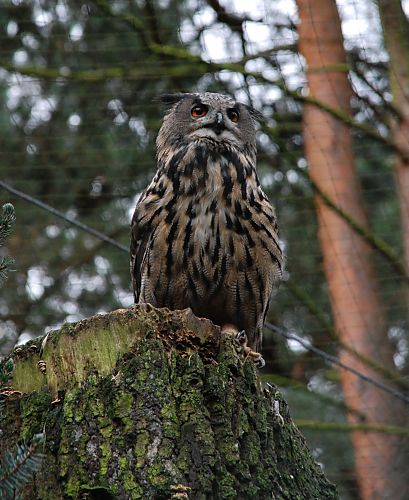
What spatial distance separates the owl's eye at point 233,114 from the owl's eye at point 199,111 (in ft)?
0.35

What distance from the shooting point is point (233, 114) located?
3.87m

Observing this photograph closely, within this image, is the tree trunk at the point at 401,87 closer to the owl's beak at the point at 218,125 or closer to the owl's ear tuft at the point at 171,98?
the owl's ear tuft at the point at 171,98

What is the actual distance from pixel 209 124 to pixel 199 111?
6.0 inches

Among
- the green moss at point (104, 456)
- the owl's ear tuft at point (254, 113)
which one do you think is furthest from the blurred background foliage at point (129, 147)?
the green moss at point (104, 456)

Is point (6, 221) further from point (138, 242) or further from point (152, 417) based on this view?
point (138, 242)

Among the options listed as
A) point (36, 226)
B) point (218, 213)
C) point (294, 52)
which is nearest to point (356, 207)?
point (294, 52)

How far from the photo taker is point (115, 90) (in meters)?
5.50

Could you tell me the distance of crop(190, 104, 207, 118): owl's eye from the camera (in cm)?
382

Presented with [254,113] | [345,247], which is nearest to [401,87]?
[345,247]

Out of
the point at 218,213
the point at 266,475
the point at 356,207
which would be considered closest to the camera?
the point at 266,475

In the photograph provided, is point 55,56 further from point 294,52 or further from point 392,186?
point 392,186

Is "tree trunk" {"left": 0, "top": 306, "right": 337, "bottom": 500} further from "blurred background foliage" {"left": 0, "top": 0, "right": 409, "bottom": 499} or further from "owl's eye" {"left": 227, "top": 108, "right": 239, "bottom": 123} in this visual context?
"blurred background foliage" {"left": 0, "top": 0, "right": 409, "bottom": 499}

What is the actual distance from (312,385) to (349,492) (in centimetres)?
74

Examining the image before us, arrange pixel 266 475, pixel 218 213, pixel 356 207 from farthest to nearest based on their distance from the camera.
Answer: pixel 356 207 → pixel 218 213 → pixel 266 475
